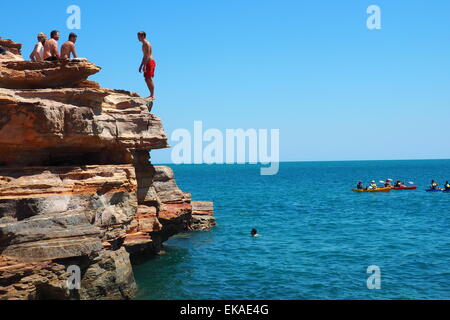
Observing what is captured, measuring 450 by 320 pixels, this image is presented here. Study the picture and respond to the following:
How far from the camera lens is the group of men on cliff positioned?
840 inches

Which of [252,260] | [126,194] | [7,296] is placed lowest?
[252,260]

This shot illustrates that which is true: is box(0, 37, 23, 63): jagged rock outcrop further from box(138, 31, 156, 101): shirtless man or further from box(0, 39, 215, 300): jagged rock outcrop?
box(138, 31, 156, 101): shirtless man

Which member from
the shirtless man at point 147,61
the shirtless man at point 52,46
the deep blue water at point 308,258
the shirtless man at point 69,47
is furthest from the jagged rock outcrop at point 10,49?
the deep blue water at point 308,258

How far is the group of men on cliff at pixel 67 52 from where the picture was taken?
21328 millimetres

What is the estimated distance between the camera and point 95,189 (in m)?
20.5

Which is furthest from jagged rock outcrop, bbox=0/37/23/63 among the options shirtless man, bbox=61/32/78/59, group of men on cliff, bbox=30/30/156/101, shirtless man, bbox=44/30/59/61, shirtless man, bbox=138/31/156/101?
shirtless man, bbox=138/31/156/101

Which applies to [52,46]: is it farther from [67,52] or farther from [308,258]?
[308,258]

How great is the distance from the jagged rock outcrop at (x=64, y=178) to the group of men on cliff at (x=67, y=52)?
1.15 meters

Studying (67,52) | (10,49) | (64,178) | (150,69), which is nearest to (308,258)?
(150,69)

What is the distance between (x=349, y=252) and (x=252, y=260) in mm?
7594

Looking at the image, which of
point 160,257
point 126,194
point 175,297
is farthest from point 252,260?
point 126,194

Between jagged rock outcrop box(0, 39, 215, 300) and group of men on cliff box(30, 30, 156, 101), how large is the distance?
1.15 metres

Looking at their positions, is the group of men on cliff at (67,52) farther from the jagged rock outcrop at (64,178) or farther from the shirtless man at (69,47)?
the jagged rock outcrop at (64,178)
